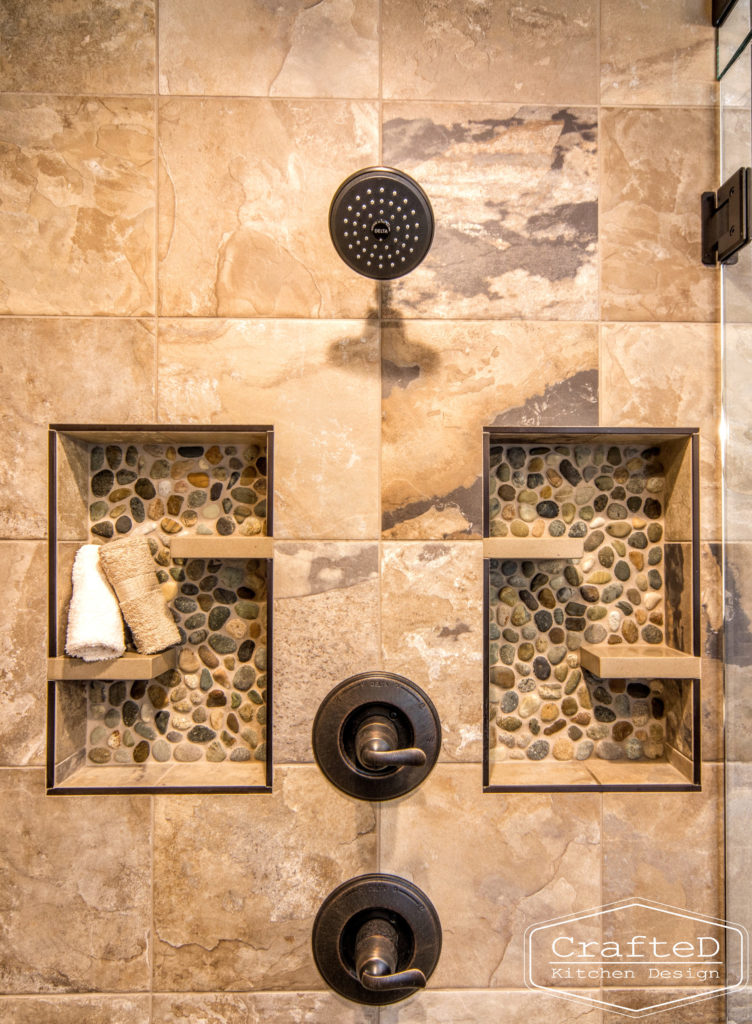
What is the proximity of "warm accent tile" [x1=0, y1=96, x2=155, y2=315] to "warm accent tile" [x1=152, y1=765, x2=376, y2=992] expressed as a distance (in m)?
0.88

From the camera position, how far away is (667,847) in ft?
3.37

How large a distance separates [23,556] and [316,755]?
62cm

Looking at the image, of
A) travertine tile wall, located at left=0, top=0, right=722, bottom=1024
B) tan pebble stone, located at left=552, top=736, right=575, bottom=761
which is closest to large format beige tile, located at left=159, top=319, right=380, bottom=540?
travertine tile wall, located at left=0, top=0, right=722, bottom=1024

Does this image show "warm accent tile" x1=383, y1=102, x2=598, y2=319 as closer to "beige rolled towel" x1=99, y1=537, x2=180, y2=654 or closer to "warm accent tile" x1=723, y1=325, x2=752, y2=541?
"warm accent tile" x1=723, y1=325, x2=752, y2=541

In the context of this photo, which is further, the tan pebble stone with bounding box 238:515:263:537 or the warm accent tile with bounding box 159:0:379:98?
the tan pebble stone with bounding box 238:515:263:537

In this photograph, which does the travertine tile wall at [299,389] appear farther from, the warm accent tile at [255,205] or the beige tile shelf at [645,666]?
the beige tile shelf at [645,666]

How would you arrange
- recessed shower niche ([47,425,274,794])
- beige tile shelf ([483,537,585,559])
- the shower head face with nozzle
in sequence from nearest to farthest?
1. the shower head face with nozzle
2. beige tile shelf ([483,537,585,559])
3. recessed shower niche ([47,425,274,794])

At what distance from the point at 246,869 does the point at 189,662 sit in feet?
1.21

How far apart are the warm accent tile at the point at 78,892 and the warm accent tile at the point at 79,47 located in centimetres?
120

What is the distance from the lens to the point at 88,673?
3.30ft

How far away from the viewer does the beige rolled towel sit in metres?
1.02

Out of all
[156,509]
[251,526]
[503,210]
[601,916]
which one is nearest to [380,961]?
[601,916]

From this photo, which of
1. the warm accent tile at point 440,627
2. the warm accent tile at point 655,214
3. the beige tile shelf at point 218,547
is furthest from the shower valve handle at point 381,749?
the warm accent tile at point 655,214

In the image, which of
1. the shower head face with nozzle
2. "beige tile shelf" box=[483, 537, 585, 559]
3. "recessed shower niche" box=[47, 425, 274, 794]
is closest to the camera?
the shower head face with nozzle
